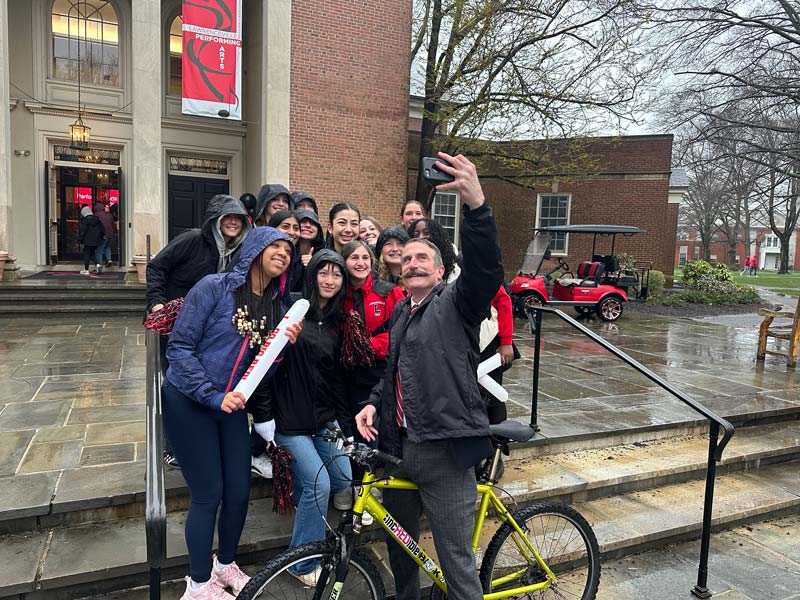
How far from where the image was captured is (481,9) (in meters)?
12.1

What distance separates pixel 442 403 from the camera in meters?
2.23

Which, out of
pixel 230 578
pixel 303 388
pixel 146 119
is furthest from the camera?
pixel 146 119

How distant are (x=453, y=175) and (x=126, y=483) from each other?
9.48 ft

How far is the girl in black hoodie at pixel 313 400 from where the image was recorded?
283 cm

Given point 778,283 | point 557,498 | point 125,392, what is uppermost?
point 778,283

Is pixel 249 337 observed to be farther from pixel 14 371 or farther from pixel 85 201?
pixel 85 201

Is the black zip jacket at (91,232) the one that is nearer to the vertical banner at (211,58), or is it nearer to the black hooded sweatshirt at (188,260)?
the vertical banner at (211,58)

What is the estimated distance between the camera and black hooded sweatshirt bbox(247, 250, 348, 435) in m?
2.83

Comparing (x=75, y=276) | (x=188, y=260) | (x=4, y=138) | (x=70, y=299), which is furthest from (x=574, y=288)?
(x=4, y=138)

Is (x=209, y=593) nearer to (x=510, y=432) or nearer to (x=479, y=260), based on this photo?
(x=510, y=432)

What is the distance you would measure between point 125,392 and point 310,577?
13.1 feet

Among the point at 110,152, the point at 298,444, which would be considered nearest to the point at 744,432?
the point at 298,444

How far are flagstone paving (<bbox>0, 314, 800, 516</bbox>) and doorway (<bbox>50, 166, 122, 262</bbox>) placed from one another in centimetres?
451

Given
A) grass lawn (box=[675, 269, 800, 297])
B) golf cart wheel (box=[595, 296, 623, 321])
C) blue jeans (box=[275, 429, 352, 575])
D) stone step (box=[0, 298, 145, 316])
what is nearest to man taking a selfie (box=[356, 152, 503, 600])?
blue jeans (box=[275, 429, 352, 575])
